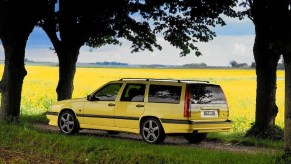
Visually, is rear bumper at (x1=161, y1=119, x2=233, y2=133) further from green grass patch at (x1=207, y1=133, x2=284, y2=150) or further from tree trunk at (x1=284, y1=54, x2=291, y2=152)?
tree trunk at (x1=284, y1=54, x2=291, y2=152)

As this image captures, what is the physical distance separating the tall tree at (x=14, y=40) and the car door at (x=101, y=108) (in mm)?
4429

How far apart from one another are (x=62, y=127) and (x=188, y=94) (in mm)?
4659

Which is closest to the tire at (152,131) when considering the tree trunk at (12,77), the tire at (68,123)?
the tire at (68,123)

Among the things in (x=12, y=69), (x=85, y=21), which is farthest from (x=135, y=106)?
(x=85, y=21)

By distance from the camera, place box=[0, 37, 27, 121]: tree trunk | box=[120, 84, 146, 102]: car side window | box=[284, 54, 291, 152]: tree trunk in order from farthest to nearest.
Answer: box=[0, 37, 27, 121]: tree trunk, box=[120, 84, 146, 102]: car side window, box=[284, 54, 291, 152]: tree trunk

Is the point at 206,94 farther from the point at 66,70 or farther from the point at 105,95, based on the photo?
the point at 66,70

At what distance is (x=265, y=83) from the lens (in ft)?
61.5

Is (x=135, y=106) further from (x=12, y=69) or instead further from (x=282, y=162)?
(x=12, y=69)

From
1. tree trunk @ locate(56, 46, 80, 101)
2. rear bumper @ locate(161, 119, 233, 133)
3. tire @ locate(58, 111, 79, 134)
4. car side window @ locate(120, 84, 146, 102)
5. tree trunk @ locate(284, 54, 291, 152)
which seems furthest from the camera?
tree trunk @ locate(56, 46, 80, 101)

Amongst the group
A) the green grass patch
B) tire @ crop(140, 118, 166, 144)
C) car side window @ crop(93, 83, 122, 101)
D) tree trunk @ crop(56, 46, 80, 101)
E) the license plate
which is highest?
tree trunk @ crop(56, 46, 80, 101)

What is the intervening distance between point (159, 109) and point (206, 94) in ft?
4.41

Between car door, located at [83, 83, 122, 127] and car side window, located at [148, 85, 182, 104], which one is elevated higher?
car side window, located at [148, 85, 182, 104]

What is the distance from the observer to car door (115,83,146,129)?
15617mm

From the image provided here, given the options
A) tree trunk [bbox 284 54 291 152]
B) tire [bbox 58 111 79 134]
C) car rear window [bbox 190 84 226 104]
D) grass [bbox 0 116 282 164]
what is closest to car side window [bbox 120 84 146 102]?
car rear window [bbox 190 84 226 104]
